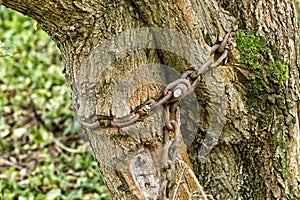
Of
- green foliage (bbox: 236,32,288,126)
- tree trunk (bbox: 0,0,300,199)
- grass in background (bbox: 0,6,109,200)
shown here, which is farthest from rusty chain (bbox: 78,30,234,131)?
grass in background (bbox: 0,6,109,200)

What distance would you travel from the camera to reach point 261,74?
1.59 m

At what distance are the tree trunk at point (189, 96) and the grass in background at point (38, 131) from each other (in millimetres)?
1346

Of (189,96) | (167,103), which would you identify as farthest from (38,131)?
(167,103)

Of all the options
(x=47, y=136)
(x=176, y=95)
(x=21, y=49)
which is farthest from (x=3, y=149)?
(x=176, y=95)

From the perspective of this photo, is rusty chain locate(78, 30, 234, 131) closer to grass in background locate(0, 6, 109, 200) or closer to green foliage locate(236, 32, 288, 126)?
green foliage locate(236, 32, 288, 126)

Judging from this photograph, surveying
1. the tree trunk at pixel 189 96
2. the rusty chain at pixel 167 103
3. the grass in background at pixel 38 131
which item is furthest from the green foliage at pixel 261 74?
the grass in background at pixel 38 131

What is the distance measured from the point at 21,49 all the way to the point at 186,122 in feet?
10.2

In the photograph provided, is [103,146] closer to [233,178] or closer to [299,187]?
[233,178]

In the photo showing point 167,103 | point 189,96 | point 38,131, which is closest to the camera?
point 167,103

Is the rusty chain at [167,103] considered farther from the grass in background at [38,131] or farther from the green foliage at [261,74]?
the grass in background at [38,131]

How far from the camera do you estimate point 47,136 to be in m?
3.55

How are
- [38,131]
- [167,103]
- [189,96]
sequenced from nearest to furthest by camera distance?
[167,103] → [189,96] → [38,131]

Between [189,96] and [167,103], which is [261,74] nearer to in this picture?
[189,96]

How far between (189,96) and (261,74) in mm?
245
